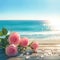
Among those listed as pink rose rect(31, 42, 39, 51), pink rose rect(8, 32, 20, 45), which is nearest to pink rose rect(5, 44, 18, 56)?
pink rose rect(8, 32, 20, 45)

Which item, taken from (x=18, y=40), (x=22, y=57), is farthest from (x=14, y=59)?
(x=18, y=40)

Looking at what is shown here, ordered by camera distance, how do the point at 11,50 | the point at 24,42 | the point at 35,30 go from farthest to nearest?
the point at 35,30 → the point at 24,42 → the point at 11,50

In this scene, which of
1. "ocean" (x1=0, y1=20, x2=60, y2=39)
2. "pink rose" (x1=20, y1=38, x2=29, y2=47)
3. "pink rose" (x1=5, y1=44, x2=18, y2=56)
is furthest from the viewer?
"ocean" (x1=0, y1=20, x2=60, y2=39)

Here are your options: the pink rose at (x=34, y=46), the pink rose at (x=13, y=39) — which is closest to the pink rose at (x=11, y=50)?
the pink rose at (x=13, y=39)

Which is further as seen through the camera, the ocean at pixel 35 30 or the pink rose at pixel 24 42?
the ocean at pixel 35 30

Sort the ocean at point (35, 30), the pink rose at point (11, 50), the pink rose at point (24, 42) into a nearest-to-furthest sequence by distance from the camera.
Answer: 1. the pink rose at point (11, 50)
2. the pink rose at point (24, 42)
3. the ocean at point (35, 30)

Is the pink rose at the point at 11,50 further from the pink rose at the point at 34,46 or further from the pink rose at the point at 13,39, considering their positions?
the pink rose at the point at 34,46

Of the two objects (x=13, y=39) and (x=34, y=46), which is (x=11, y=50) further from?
(x=34, y=46)

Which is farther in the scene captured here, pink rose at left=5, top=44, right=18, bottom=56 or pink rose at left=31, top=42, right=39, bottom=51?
pink rose at left=31, top=42, right=39, bottom=51

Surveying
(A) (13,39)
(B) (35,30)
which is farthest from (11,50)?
(B) (35,30)

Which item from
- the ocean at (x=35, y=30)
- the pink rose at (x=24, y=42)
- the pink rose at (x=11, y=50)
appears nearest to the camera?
the pink rose at (x=11, y=50)

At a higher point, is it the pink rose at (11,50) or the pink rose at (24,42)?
the pink rose at (24,42)

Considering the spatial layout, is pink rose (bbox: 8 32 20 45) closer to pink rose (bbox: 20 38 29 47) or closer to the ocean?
pink rose (bbox: 20 38 29 47)

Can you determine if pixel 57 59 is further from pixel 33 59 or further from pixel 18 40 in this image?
pixel 18 40
